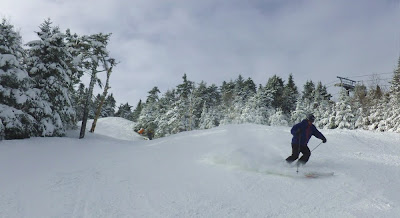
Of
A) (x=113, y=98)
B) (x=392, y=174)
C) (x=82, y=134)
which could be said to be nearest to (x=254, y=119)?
(x=82, y=134)

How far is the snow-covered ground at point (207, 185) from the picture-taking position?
4.86m

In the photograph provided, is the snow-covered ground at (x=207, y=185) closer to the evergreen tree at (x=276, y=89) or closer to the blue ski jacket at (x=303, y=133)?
the blue ski jacket at (x=303, y=133)

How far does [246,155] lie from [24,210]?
6189 mm

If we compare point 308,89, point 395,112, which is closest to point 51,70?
point 395,112

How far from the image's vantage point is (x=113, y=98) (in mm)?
98000

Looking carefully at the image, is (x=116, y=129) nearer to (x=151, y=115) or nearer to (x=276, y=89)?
(x=151, y=115)

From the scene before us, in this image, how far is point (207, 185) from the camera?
248 inches

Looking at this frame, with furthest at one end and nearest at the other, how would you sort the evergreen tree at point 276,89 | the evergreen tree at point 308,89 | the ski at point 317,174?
the evergreen tree at point 308,89 < the evergreen tree at point 276,89 < the ski at point 317,174

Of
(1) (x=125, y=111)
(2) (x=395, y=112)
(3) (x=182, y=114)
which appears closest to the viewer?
(2) (x=395, y=112)

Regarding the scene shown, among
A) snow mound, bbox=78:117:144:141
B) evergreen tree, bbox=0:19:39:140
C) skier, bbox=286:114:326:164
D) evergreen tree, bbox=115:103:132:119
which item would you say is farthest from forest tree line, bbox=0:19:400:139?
evergreen tree, bbox=115:103:132:119

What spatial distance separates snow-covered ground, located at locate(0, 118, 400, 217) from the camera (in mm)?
4863

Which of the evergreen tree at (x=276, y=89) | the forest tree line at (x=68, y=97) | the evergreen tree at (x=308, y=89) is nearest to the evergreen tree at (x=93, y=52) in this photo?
the forest tree line at (x=68, y=97)

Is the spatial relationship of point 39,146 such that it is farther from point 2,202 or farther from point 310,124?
point 310,124

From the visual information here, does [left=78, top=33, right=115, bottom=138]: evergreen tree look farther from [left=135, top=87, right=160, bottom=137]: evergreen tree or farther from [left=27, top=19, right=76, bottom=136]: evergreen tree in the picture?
[left=135, top=87, right=160, bottom=137]: evergreen tree
